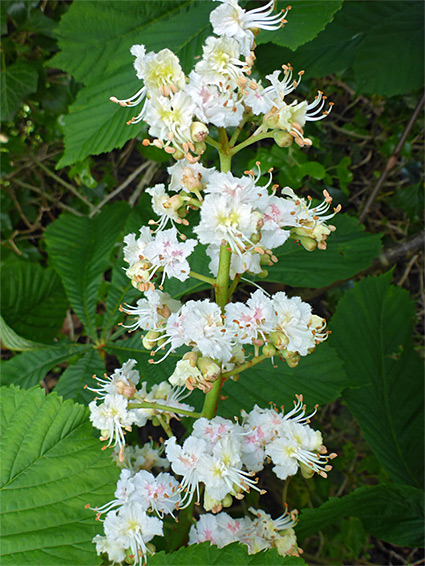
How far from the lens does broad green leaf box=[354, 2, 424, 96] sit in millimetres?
1614

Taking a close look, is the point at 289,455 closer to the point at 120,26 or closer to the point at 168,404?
the point at 168,404

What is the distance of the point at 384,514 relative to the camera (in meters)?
1.32

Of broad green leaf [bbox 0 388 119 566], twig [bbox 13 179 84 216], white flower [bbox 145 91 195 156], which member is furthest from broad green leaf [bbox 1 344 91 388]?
twig [bbox 13 179 84 216]

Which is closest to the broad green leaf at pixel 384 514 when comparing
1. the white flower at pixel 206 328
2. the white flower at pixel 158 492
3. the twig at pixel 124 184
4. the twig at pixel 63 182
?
the white flower at pixel 158 492

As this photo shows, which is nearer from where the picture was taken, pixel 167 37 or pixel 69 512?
pixel 69 512

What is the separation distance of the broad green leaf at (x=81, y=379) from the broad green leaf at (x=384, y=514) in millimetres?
595

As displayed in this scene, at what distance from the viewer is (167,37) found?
1.21 meters

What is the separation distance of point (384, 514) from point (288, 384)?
47 centimetres

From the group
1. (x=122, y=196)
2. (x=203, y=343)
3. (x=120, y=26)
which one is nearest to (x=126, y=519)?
(x=203, y=343)

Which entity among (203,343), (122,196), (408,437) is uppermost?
(203,343)

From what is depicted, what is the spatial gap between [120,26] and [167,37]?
0.14m

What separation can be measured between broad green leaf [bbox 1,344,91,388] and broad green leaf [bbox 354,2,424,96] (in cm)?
122

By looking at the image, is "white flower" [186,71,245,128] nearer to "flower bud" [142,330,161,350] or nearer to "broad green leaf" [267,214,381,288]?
"flower bud" [142,330,161,350]

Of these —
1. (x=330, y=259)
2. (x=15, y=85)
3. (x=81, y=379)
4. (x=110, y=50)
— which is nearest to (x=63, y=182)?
(x=15, y=85)
